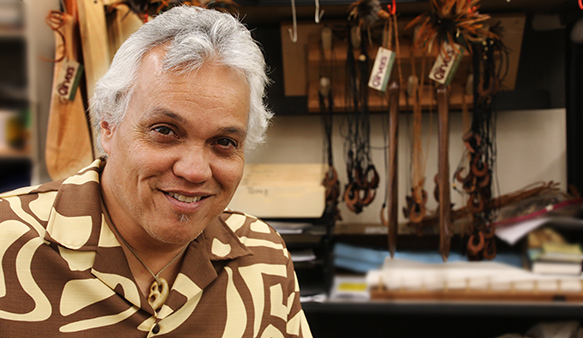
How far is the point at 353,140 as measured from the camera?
2.25 meters

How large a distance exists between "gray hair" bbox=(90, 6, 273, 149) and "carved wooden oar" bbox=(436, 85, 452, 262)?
3.42 feet

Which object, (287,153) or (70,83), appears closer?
(70,83)

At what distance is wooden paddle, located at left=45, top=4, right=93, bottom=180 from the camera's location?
164 centimetres

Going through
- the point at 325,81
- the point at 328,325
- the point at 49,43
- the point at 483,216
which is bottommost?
the point at 328,325

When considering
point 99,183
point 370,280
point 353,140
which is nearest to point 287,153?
point 353,140

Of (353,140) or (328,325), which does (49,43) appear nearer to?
(353,140)

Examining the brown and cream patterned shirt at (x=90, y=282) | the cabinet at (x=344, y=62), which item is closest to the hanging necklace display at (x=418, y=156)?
the cabinet at (x=344, y=62)

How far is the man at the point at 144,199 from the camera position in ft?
2.70

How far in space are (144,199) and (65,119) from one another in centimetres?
103

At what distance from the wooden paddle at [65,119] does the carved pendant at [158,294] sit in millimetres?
965

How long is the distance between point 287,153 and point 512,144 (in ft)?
3.71

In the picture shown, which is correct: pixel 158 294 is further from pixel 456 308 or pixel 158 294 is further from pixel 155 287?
pixel 456 308

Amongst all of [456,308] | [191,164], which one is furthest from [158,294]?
[456,308]

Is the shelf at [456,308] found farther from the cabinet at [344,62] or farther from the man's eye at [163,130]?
the man's eye at [163,130]
